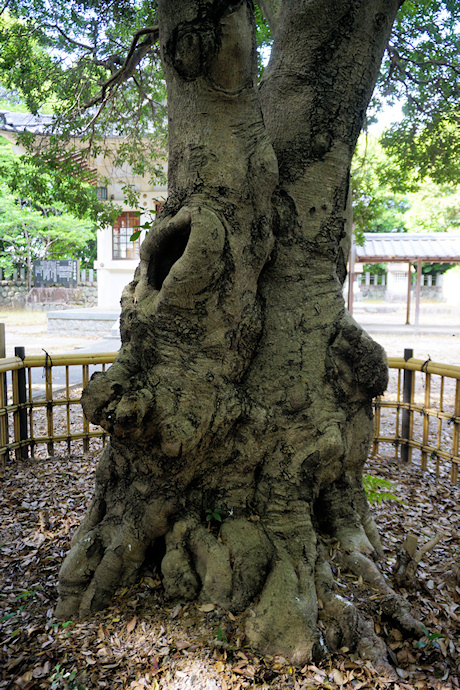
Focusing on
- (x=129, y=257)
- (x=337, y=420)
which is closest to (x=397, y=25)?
(x=337, y=420)

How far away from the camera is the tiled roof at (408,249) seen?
55.4ft

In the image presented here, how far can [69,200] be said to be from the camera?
20.0 feet

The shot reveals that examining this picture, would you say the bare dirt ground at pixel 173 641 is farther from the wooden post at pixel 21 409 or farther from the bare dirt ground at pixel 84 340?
the bare dirt ground at pixel 84 340

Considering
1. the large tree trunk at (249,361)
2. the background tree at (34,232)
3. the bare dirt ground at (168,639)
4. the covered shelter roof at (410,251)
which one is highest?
the background tree at (34,232)

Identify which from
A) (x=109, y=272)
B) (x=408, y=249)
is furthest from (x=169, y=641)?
(x=408, y=249)

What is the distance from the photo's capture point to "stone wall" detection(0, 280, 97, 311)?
21.8 m

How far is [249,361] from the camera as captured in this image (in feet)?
7.91

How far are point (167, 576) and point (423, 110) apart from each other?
6.19 m

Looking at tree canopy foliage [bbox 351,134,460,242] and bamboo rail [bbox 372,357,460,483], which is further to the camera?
tree canopy foliage [bbox 351,134,460,242]

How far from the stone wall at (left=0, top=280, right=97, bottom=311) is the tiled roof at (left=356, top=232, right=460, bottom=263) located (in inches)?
522

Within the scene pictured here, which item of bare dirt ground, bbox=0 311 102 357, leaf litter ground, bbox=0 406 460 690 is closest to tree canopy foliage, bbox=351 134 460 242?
leaf litter ground, bbox=0 406 460 690

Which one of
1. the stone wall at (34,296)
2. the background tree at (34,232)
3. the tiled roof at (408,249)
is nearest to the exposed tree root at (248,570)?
the tiled roof at (408,249)

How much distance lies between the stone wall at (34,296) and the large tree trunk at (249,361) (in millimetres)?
20322

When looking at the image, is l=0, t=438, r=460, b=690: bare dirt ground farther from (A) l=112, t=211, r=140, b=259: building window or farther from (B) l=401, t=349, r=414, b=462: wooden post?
(A) l=112, t=211, r=140, b=259: building window
